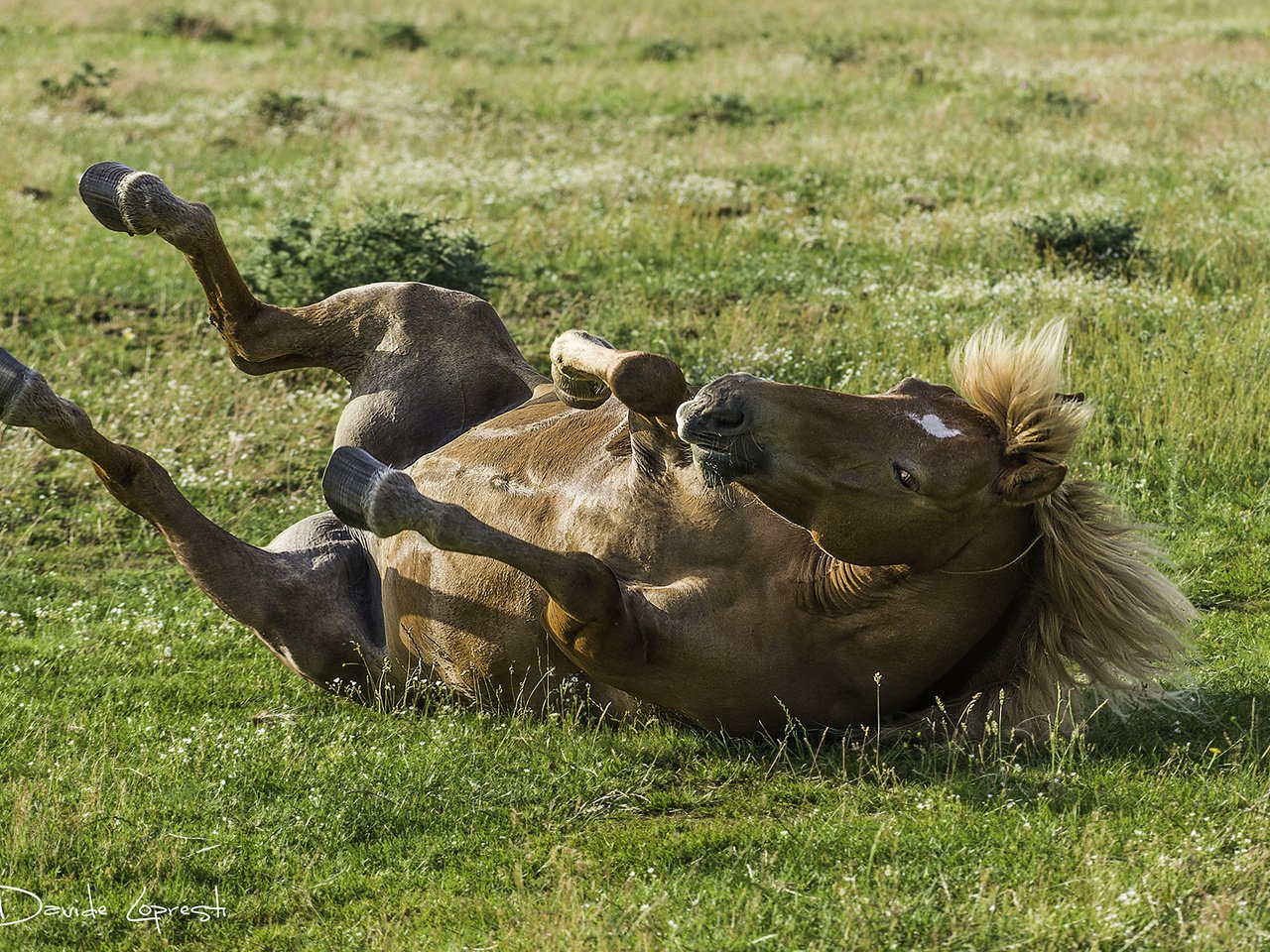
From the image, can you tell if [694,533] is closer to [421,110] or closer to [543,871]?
[543,871]

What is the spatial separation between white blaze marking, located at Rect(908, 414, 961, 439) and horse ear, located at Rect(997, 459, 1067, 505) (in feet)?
0.73

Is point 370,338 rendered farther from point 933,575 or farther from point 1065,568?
point 1065,568

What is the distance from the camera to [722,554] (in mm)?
5074

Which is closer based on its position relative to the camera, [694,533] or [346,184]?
[694,533]

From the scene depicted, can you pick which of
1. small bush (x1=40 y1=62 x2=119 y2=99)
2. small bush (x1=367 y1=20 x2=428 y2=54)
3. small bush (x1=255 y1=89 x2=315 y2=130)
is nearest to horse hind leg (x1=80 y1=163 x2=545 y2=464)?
small bush (x1=255 y1=89 x2=315 y2=130)

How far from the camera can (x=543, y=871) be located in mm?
4574

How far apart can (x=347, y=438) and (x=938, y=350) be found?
4.44 meters

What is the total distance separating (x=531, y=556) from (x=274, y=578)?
5.85 ft

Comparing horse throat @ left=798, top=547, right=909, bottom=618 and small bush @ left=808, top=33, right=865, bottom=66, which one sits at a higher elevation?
small bush @ left=808, top=33, right=865, bottom=66

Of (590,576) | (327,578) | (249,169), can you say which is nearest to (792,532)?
(590,576)

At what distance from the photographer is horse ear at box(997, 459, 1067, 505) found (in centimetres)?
448

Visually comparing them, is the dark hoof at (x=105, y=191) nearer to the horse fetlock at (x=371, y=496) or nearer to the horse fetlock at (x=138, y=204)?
the horse fetlock at (x=138, y=204)

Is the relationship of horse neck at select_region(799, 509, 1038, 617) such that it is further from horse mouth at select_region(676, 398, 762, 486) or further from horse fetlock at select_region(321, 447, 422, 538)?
horse fetlock at select_region(321, 447, 422, 538)

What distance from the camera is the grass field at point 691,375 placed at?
4422 mm
